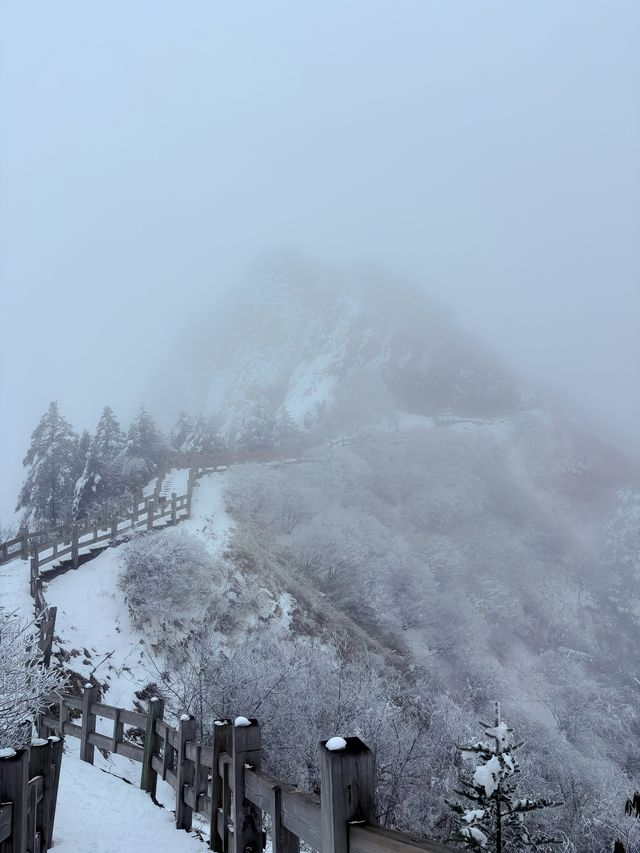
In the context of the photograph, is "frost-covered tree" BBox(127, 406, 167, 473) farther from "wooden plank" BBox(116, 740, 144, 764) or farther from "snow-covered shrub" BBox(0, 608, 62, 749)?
"snow-covered shrub" BBox(0, 608, 62, 749)

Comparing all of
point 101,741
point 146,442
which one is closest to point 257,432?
point 146,442

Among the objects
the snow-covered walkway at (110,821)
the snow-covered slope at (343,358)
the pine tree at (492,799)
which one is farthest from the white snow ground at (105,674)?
the snow-covered slope at (343,358)

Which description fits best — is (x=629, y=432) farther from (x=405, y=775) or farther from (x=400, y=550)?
(x=405, y=775)

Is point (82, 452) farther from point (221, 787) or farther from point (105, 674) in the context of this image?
point (221, 787)

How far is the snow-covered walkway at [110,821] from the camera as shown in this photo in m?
6.15

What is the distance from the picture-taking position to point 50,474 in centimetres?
4116

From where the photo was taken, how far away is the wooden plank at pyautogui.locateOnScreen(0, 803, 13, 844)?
3.49m

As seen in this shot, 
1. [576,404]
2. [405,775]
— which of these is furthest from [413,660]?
[576,404]

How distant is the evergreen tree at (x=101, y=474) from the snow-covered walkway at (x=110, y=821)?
1245 inches

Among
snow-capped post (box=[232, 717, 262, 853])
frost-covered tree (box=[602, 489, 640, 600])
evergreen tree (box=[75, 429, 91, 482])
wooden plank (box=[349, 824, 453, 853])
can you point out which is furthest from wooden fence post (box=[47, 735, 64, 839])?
frost-covered tree (box=[602, 489, 640, 600])

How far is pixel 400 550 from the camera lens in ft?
118

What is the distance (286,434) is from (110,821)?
5704cm

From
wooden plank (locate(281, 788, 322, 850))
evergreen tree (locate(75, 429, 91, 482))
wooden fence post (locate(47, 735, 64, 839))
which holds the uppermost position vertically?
wooden plank (locate(281, 788, 322, 850))

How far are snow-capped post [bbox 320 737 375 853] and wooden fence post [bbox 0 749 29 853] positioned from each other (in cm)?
222
